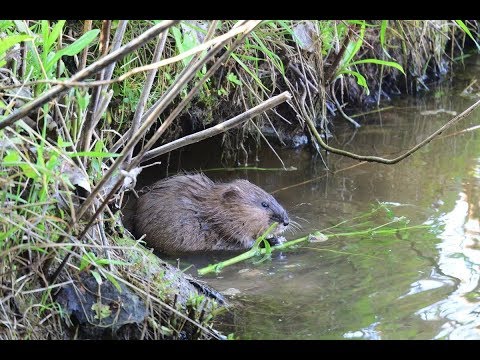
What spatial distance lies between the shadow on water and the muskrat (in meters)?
0.17

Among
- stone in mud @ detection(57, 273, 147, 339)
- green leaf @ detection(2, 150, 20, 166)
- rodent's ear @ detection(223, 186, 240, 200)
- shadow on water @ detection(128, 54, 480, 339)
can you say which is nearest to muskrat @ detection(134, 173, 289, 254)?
rodent's ear @ detection(223, 186, 240, 200)

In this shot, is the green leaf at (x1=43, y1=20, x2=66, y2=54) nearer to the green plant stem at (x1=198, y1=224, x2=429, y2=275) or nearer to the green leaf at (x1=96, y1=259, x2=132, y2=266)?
the green leaf at (x1=96, y1=259, x2=132, y2=266)

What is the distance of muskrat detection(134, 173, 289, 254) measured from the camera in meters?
4.77

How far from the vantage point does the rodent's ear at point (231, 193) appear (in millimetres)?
5082

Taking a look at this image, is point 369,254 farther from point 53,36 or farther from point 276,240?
point 53,36

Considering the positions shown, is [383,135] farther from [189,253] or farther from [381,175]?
[189,253]

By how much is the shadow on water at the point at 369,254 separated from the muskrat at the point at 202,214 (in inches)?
6.9

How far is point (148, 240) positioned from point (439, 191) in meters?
2.02

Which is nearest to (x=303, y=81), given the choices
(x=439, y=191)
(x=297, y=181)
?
(x=297, y=181)

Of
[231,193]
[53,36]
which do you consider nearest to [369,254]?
[231,193]

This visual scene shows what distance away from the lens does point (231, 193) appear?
5.09 metres

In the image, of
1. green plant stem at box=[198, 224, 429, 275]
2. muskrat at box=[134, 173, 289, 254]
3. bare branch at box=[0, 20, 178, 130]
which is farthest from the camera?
muskrat at box=[134, 173, 289, 254]

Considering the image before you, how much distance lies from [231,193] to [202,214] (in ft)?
0.76

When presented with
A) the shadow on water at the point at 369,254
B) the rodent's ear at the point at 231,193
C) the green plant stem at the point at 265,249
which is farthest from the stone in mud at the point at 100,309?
the rodent's ear at the point at 231,193
